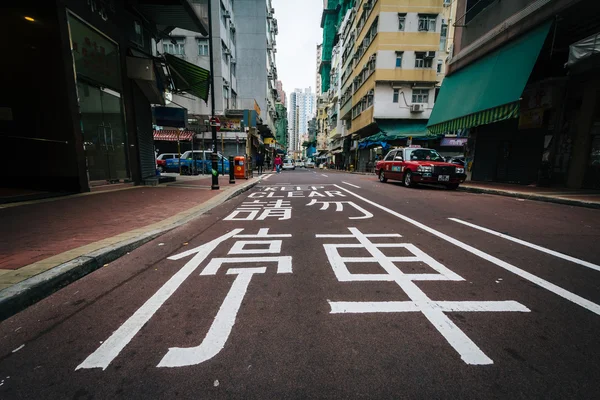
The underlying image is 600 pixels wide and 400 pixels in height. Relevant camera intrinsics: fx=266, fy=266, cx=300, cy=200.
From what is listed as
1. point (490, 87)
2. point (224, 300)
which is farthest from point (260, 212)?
point (490, 87)

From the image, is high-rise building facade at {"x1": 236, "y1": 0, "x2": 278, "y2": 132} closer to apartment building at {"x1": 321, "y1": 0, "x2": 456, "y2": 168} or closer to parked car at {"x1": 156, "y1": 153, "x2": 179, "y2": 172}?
apartment building at {"x1": 321, "y1": 0, "x2": 456, "y2": 168}

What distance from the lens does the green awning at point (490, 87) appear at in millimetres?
9594

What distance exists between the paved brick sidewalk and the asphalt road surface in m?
0.51

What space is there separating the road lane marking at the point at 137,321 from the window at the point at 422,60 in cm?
2780

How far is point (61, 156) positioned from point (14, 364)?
7756 mm

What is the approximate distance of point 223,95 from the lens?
27.9m

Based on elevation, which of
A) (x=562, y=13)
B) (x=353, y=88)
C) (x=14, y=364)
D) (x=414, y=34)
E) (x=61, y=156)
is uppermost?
(x=414, y=34)

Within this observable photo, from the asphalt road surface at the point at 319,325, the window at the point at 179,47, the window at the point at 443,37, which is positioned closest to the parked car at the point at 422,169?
the asphalt road surface at the point at 319,325

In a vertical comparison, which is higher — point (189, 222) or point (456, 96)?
point (456, 96)

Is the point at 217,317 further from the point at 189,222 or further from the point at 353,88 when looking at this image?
the point at 353,88

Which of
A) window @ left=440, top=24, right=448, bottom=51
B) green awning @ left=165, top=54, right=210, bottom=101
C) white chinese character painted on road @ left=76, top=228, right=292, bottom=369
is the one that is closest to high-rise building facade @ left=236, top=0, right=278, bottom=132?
window @ left=440, top=24, right=448, bottom=51

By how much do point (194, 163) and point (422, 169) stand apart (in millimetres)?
14938

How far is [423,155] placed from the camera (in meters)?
11.9

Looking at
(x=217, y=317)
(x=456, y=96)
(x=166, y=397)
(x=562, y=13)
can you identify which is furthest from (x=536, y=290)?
(x=456, y=96)
